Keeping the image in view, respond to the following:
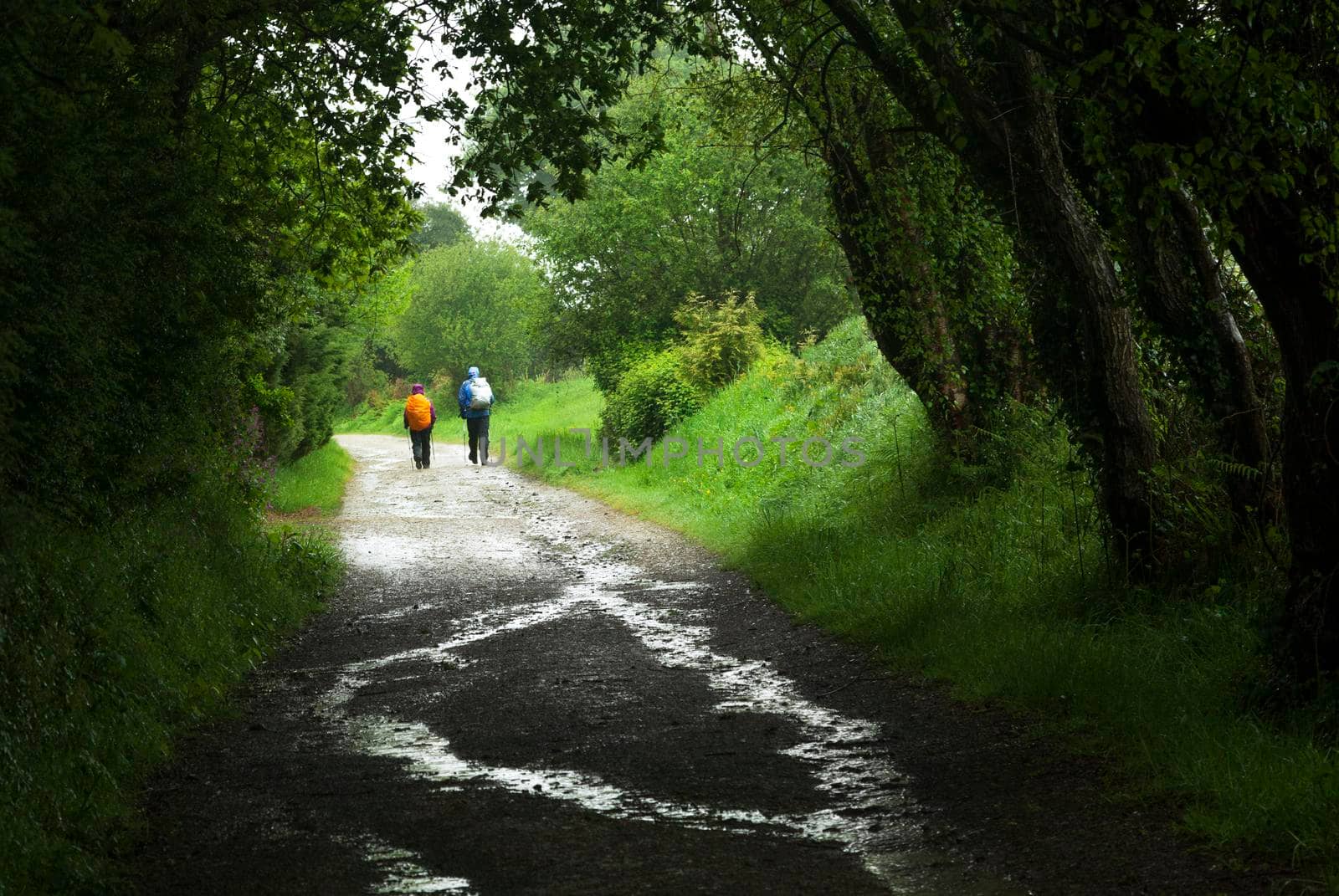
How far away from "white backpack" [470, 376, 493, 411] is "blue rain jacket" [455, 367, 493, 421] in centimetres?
7

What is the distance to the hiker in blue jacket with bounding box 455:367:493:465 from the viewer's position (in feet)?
93.3

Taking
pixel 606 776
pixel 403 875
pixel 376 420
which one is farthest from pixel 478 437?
pixel 376 420

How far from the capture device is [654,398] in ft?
84.7

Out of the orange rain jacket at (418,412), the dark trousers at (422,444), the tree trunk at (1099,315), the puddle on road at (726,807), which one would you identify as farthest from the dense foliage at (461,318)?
the tree trunk at (1099,315)

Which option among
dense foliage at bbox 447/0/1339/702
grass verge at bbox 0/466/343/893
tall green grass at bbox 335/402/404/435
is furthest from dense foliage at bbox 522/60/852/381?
tall green grass at bbox 335/402/404/435

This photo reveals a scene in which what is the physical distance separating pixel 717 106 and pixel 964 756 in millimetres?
8037

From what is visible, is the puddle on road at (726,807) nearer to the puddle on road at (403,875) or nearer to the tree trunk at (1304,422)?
the puddle on road at (403,875)

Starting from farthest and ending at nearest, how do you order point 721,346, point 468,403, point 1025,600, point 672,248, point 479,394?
1. point 672,248
2. point 468,403
3. point 479,394
4. point 721,346
5. point 1025,600

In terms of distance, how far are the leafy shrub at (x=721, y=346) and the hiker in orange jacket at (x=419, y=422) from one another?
18.7 ft

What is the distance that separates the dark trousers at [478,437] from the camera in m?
30.0

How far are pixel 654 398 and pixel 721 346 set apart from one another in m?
1.74

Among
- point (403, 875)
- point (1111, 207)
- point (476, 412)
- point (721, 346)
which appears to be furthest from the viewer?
point (476, 412)

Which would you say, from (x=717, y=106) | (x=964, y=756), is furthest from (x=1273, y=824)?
(x=717, y=106)

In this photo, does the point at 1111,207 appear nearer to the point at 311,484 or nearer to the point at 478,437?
the point at 311,484
